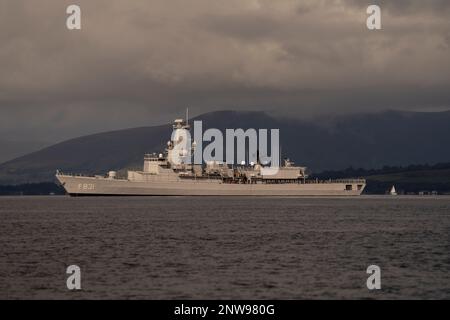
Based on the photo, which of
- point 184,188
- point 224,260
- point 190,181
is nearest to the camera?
point 224,260

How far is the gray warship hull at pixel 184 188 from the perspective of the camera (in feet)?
572

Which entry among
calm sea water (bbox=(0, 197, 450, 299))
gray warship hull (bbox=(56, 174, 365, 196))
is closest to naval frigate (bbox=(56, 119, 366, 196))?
gray warship hull (bbox=(56, 174, 365, 196))

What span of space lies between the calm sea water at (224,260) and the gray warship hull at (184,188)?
90.1m

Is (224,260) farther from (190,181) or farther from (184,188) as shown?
(184,188)

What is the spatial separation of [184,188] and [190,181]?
7.92 feet

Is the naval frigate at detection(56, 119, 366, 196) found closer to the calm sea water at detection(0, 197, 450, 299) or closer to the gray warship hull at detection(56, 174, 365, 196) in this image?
the gray warship hull at detection(56, 174, 365, 196)

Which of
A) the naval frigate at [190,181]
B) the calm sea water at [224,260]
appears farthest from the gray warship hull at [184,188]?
the calm sea water at [224,260]

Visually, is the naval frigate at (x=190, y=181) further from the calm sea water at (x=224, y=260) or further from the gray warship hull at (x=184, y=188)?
the calm sea water at (x=224, y=260)

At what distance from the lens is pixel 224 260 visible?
51.1 metres

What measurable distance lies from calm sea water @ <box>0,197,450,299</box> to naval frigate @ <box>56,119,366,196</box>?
295ft

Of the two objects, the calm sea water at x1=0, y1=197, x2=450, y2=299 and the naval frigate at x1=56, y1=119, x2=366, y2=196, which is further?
the naval frigate at x1=56, y1=119, x2=366, y2=196

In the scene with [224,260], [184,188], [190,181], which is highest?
[190,181]

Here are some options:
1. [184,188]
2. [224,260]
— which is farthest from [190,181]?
[224,260]

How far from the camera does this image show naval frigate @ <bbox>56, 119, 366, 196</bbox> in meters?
174
